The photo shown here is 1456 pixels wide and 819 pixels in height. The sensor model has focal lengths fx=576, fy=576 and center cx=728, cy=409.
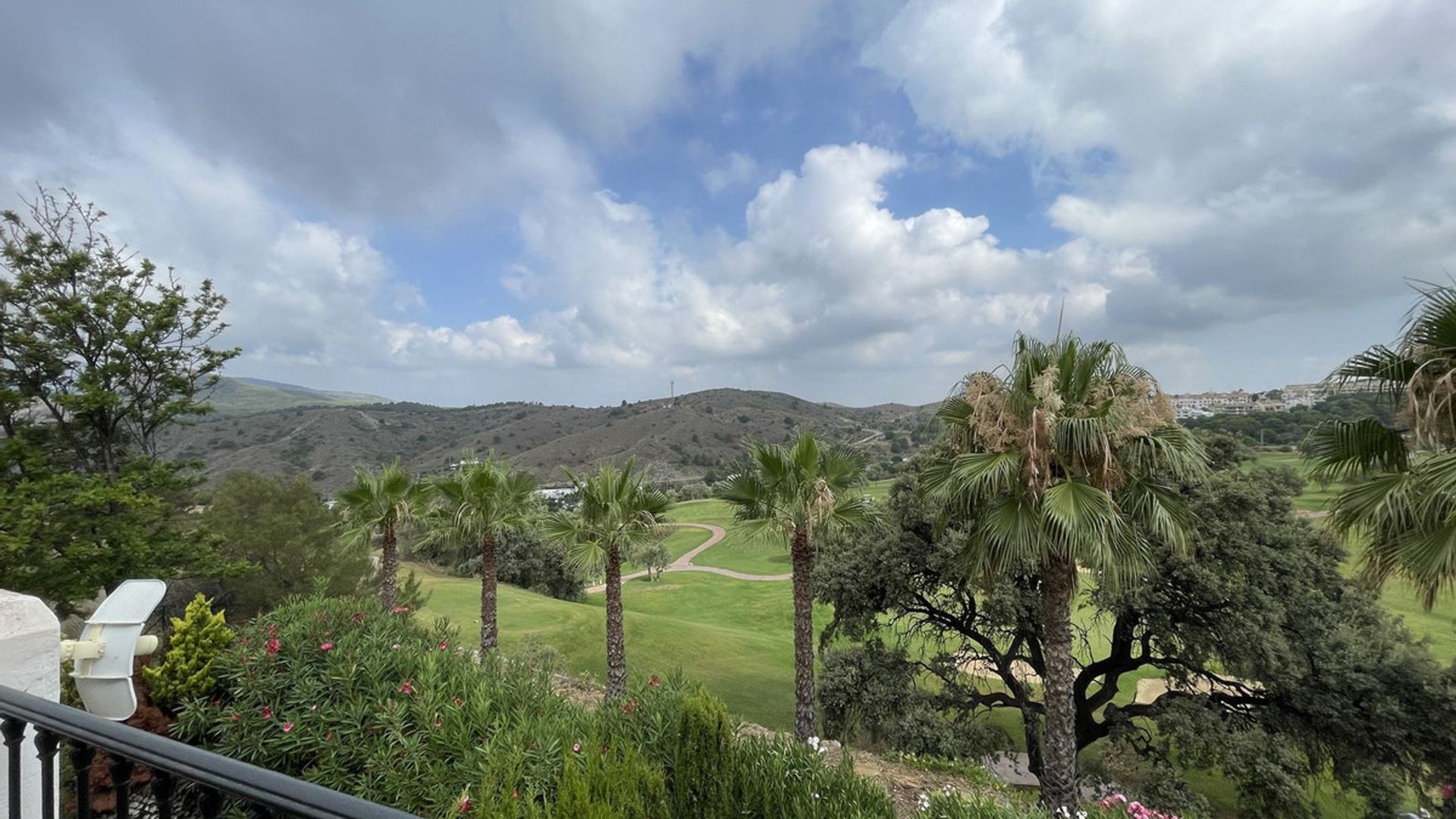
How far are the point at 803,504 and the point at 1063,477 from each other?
3995mm

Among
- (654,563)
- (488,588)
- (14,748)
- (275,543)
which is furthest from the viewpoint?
(654,563)

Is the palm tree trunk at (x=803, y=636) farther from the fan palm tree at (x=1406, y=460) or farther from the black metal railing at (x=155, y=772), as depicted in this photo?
the black metal railing at (x=155, y=772)

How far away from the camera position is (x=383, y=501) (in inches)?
552

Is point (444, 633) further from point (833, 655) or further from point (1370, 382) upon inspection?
point (1370, 382)

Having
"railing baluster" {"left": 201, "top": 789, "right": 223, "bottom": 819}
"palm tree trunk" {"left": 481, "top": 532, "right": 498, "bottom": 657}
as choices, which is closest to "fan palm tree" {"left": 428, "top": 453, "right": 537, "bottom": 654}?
"palm tree trunk" {"left": 481, "top": 532, "right": 498, "bottom": 657}

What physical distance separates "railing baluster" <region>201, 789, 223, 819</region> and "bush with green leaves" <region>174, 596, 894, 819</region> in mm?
1549

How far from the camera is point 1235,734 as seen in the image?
10.8m

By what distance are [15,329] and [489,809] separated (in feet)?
69.2

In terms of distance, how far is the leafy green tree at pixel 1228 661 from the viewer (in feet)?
33.7

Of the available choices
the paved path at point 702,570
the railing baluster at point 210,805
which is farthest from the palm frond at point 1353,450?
the paved path at point 702,570

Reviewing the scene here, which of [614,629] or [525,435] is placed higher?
[525,435]

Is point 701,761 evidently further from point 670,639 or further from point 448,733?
point 670,639

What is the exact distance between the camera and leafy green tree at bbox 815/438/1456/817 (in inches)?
404

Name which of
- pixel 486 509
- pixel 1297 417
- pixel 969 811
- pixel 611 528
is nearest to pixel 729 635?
pixel 486 509
